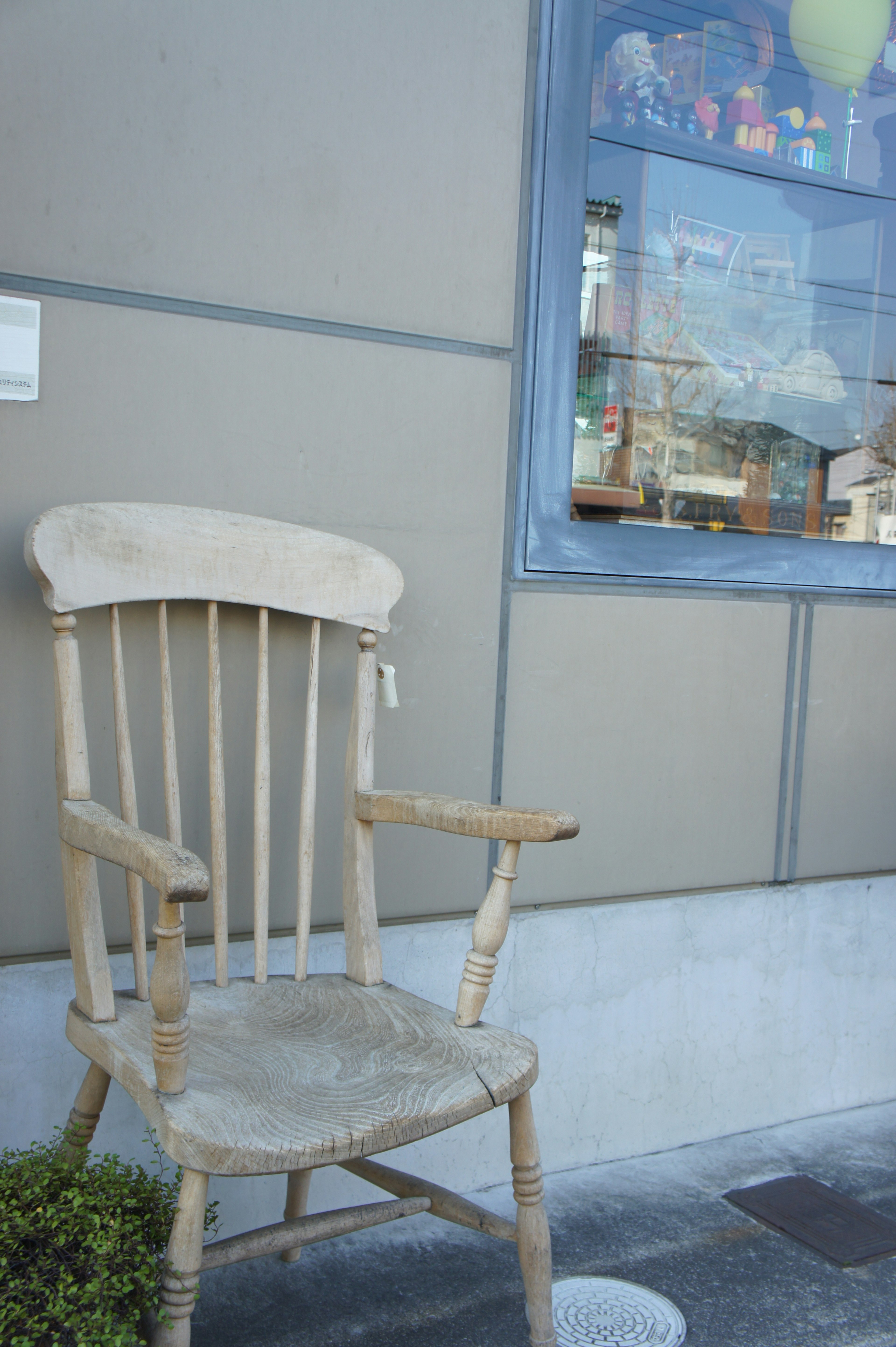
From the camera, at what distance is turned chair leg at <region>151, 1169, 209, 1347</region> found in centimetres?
104

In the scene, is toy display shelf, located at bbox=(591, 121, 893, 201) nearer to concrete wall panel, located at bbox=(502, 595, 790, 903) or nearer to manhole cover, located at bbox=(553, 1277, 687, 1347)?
concrete wall panel, located at bbox=(502, 595, 790, 903)

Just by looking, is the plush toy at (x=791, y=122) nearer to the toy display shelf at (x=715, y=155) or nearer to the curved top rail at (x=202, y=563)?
the toy display shelf at (x=715, y=155)

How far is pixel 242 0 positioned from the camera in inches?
61.4

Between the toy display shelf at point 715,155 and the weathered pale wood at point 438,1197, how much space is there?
5.53ft

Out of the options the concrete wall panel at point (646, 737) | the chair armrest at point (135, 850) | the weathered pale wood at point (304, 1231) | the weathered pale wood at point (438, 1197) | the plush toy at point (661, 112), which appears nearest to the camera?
the chair armrest at point (135, 850)

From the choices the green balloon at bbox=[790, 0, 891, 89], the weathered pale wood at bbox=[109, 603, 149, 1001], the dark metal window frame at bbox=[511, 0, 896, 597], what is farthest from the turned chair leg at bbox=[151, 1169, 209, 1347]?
the green balloon at bbox=[790, 0, 891, 89]

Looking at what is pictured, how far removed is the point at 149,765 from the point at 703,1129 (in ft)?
4.37

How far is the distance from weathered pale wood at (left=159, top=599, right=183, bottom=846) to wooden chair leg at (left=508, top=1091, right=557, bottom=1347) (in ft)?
1.86

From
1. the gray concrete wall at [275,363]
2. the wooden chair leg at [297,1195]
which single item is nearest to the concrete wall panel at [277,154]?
the gray concrete wall at [275,363]

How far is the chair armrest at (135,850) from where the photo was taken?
37.7 inches

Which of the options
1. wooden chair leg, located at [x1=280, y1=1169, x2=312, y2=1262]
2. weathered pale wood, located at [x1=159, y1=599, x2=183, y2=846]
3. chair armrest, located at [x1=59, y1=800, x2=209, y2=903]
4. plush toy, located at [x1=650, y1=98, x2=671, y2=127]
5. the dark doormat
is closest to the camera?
chair armrest, located at [x1=59, y1=800, x2=209, y2=903]

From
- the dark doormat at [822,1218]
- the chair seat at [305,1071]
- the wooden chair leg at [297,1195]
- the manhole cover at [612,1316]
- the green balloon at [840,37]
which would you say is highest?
the green balloon at [840,37]

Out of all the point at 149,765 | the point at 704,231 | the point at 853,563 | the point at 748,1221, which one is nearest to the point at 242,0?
the point at 704,231

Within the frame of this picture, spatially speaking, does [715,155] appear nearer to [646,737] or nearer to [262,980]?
[646,737]
